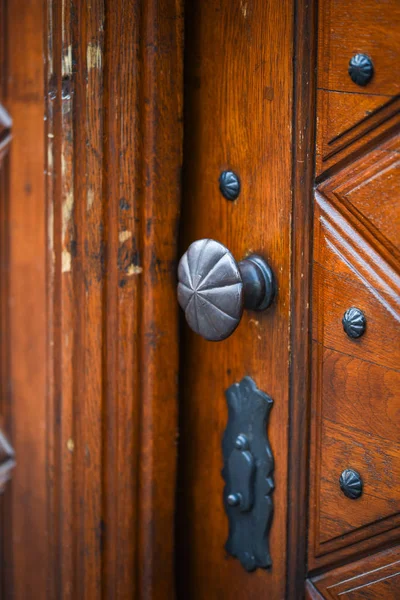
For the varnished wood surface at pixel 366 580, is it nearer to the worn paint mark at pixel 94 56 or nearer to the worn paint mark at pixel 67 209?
the worn paint mark at pixel 67 209

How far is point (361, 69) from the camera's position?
21.8 inches

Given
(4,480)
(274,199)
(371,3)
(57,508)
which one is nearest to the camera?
(371,3)

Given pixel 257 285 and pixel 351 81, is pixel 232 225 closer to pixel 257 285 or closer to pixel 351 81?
pixel 257 285

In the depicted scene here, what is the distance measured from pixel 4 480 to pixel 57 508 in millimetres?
167

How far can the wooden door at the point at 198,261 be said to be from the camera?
59 cm

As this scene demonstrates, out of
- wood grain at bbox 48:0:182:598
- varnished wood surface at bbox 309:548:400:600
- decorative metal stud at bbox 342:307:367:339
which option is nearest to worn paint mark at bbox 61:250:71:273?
wood grain at bbox 48:0:182:598

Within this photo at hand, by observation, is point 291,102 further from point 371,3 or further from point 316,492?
point 316,492

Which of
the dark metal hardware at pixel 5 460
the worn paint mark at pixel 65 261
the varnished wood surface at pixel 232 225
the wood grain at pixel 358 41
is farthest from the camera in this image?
the dark metal hardware at pixel 5 460

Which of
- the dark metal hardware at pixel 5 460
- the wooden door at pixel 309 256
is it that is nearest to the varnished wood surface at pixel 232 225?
the wooden door at pixel 309 256

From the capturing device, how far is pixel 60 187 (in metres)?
A: 0.75

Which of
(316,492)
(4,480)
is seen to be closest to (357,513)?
(316,492)

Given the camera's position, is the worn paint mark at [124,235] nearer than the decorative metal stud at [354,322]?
No

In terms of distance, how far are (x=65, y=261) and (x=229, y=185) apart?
23cm

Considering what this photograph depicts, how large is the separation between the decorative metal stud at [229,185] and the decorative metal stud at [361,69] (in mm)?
184
